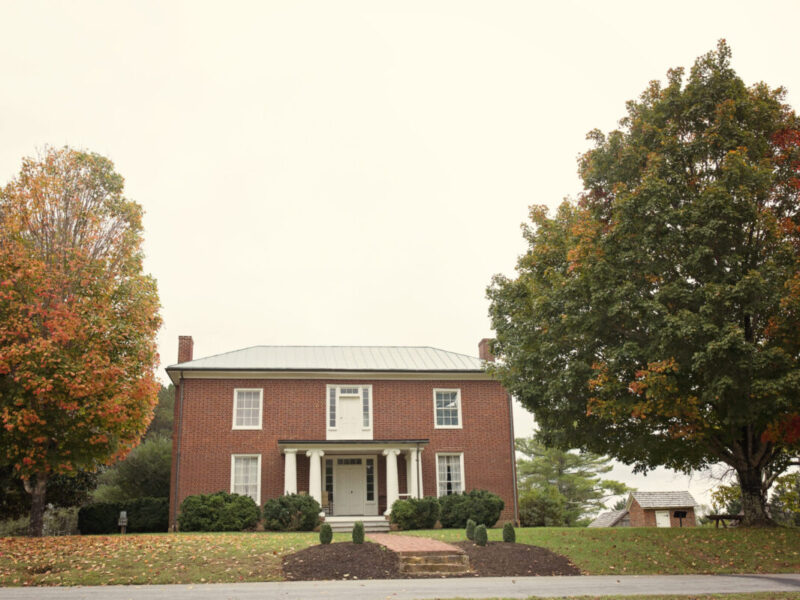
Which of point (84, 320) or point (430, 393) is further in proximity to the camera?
point (430, 393)

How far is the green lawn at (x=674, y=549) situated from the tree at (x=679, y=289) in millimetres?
1985

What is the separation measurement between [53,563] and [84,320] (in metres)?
6.50

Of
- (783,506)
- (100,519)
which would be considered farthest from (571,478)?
(100,519)

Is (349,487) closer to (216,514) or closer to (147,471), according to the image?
(216,514)

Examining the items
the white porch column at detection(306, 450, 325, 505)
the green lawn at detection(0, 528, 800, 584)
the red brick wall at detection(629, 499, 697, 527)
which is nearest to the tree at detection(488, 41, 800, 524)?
the green lawn at detection(0, 528, 800, 584)

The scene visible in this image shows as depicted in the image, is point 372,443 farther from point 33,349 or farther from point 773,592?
point 773,592

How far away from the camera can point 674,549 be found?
1683 centimetres

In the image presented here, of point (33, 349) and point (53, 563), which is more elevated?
point (33, 349)

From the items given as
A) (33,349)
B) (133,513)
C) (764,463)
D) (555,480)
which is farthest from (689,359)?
(555,480)

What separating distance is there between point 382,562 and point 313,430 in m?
13.8

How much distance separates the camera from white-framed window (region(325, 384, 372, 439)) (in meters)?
28.7

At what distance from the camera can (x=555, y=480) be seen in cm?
5094

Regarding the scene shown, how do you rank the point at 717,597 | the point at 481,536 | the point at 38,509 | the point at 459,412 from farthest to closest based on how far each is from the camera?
the point at 459,412 < the point at 38,509 < the point at 481,536 < the point at 717,597

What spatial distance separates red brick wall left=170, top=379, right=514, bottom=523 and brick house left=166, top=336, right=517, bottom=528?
0.14 ft
